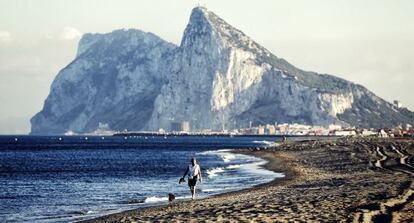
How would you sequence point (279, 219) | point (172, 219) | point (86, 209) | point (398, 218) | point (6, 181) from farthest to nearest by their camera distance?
point (6, 181) < point (86, 209) < point (172, 219) < point (279, 219) < point (398, 218)

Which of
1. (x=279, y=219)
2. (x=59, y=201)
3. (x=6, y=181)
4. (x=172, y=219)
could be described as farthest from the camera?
(x=6, y=181)

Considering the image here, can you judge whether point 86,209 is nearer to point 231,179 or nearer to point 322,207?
point 322,207

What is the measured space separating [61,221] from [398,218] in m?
14.9

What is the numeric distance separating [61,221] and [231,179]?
23.9m

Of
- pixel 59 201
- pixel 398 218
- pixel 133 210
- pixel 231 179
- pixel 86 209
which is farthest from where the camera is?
pixel 231 179

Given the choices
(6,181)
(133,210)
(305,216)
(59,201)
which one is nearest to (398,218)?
(305,216)

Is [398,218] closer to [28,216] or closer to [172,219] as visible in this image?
[172,219]

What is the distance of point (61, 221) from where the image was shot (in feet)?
91.5

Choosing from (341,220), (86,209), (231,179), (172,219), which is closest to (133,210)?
(86,209)

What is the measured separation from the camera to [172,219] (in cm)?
2330

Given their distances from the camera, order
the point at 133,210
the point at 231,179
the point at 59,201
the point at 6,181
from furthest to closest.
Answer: the point at 6,181, the point at 231,179, the point at 59,201, the point at 133,210

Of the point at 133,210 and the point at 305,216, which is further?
the point at 133,210

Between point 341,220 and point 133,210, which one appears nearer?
point 341,220

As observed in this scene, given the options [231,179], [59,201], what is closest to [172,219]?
[59,201]
